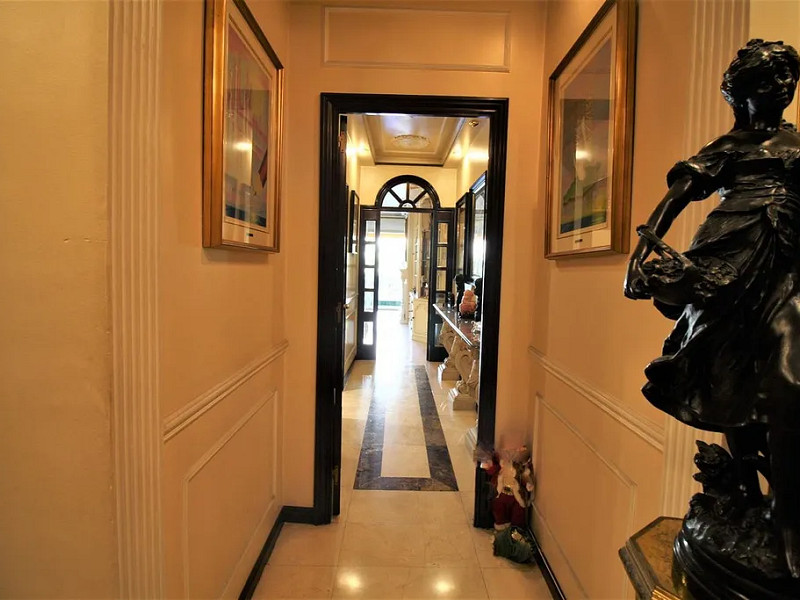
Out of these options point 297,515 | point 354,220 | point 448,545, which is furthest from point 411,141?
point 448,545

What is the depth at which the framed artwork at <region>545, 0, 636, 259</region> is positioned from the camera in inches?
51.3

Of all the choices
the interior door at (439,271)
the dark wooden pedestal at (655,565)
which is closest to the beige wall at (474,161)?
the interior door at (439,271)

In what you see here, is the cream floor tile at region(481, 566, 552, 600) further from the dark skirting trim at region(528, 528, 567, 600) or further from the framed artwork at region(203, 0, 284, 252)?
the framed artwork at region(203, 0, 284, 252)

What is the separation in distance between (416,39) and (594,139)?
1.16 m

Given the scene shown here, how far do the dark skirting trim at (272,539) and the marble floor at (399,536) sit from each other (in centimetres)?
3

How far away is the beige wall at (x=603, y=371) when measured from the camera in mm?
1142

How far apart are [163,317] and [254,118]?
954 millimetres

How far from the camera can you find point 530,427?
2.25 meters

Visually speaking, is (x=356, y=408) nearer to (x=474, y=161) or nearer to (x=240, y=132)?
(x=474, y=161)

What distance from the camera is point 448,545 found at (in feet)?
7.07

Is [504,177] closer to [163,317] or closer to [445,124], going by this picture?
[163,317]

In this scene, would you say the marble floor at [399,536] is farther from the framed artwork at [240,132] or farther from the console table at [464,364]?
the framed artwork at [240,132]

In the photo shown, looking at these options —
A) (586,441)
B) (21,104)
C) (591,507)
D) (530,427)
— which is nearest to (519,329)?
(530,427)

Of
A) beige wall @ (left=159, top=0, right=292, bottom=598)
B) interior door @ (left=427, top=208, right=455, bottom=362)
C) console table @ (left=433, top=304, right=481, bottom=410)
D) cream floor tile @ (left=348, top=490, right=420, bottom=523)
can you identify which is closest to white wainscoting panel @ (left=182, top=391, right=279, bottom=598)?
beige wall @ (left=159, top=0, right=292, bottom=598)
